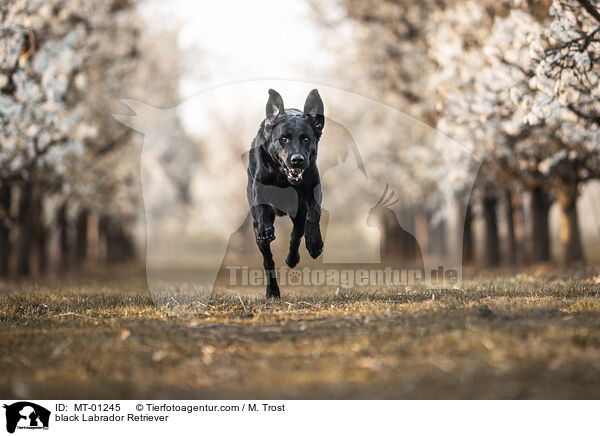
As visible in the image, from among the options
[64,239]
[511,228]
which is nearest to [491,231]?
[511,228]

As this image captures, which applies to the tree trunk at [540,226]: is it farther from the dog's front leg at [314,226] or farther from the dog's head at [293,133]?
the dog's head at [293,133]

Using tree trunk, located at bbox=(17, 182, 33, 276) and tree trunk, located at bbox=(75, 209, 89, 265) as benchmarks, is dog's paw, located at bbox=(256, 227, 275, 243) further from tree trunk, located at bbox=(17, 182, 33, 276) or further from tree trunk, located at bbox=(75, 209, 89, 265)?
tree trunk, located at bbox=(75, 209, 89, 265)

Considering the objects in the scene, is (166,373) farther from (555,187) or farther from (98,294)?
(555,187)

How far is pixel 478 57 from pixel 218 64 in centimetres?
701

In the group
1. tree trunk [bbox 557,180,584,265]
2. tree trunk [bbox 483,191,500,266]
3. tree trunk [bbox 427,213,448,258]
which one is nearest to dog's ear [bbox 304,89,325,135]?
tree trunk [bbox 557,180,584,265]

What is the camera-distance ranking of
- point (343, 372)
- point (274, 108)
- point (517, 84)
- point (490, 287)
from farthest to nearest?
point (517, 84) → point (490, 287) → point (274, 108) → point (343, 372)

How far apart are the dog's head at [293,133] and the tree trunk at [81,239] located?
84.3 feet

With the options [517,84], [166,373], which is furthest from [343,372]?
[517,84]

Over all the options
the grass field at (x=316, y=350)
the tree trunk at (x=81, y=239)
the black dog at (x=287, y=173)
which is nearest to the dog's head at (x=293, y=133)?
the black dog at (x=287, y=173)

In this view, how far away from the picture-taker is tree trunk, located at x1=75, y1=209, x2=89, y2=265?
105 feet

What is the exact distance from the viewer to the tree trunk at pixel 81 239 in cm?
3186

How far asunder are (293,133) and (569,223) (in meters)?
12.7

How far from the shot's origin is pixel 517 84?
12.2 m
